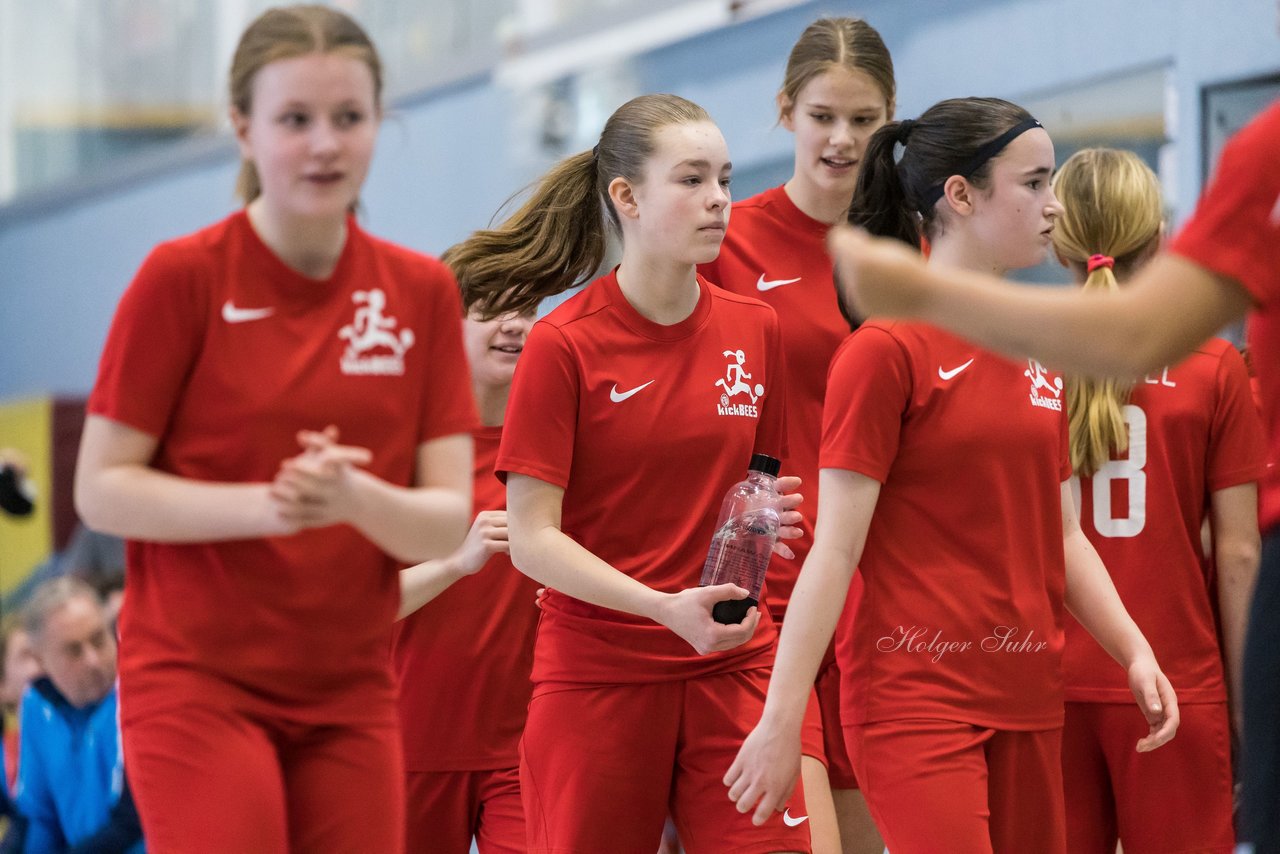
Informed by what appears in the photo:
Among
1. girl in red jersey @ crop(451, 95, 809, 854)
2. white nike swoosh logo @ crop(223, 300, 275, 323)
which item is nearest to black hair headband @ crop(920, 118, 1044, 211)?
girl in red jersey @ crop(451, 95, 809, 854)

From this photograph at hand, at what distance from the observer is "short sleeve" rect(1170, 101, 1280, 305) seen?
5.90 ft

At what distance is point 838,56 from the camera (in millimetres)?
3711

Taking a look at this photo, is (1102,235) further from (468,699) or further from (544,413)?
(468,699)

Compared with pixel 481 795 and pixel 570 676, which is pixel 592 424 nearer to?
pixel 570 676

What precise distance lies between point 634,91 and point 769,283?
156 inches

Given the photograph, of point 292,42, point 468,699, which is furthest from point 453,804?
point 292,42

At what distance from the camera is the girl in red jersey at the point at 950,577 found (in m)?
2.78

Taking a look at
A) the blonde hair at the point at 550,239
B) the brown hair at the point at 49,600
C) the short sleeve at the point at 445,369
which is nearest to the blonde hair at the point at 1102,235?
the blonde hair at the point at 550,239

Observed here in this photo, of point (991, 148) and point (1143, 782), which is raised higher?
point (991, 148)

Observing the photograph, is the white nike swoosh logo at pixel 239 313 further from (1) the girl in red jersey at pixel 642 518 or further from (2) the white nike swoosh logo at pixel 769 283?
(2) the white nike swoosh logo at pixel 769 283

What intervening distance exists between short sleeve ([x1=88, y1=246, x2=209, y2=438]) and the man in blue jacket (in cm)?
282

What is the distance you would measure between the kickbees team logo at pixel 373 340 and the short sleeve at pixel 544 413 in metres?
0.65

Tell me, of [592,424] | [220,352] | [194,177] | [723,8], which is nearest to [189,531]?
[220,352]

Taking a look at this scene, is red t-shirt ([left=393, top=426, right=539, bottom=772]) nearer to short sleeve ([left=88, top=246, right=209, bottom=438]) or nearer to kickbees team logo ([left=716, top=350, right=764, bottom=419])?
kickbees team logo ([left=716, top=350, right=764, bottom=419])
